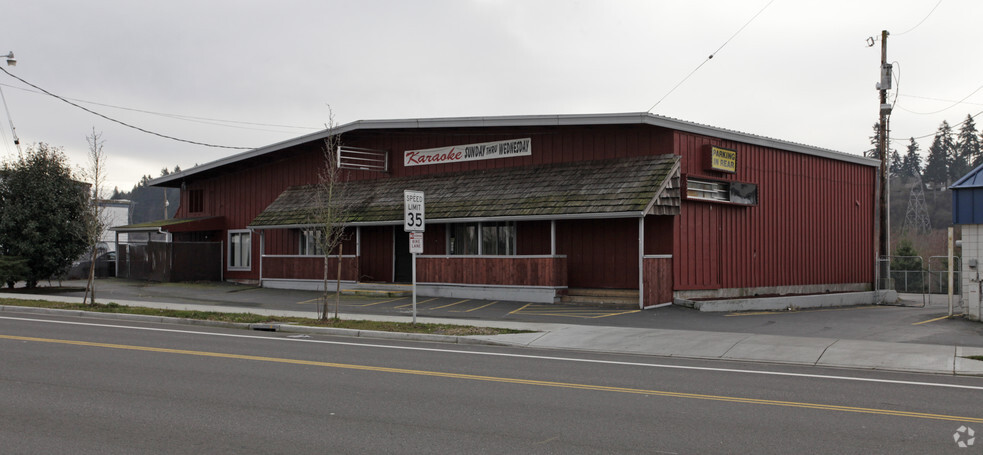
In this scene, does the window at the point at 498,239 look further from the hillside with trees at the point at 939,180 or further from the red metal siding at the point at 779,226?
the hillside with trees at the point at 939,180

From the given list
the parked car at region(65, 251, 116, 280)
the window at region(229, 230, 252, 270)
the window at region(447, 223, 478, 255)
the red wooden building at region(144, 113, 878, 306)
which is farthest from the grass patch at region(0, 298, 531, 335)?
the parked car at region(65, 251, 116, 280)

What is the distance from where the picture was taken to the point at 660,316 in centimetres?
1891

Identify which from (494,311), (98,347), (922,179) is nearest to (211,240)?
(494,311)

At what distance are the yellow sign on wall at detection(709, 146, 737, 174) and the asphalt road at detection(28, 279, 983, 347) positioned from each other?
4.54 meters

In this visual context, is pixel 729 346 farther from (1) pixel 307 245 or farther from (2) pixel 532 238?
(1) pixel 307 245

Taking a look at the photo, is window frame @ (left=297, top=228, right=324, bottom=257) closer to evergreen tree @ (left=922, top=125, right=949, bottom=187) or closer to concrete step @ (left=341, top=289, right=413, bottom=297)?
concrete step @ (left=341, top=289, right=413, bottom=297)

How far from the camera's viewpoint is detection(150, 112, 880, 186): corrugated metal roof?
21.4m

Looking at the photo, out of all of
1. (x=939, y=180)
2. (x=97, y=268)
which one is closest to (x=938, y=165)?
(x=939, y=180)

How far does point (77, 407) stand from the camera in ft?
26.3

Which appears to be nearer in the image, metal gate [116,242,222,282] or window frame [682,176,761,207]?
window frame [682,176,761,207]

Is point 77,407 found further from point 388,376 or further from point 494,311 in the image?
point 494,311

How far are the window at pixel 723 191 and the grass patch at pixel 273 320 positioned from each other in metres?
8.66

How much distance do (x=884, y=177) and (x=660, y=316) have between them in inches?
575

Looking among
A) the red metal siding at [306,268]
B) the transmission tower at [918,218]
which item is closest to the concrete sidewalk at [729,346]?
the red metal siding at [306,268]
